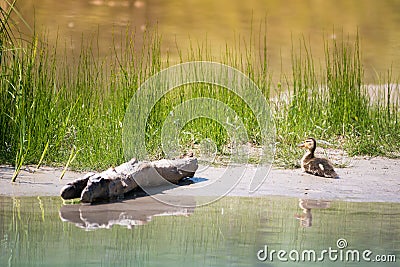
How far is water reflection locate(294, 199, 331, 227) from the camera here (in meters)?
4.09

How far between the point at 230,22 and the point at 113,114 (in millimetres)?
8976

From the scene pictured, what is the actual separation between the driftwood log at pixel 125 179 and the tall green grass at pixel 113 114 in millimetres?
570

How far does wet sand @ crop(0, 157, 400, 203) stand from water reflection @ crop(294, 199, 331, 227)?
0.51 feet

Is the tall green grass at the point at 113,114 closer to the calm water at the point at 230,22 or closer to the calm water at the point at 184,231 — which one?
the calm water at the point at 184,231

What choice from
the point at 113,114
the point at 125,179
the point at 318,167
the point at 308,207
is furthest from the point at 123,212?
the point at 113,114

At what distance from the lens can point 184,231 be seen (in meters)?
3.77

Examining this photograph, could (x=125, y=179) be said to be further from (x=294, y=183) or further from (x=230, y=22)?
(x=230, y=22)

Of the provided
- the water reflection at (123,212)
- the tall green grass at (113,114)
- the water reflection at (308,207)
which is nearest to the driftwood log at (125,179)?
the water reflection at (123,212)

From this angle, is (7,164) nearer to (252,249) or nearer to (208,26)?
(252,249)

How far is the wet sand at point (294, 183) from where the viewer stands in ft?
16.0

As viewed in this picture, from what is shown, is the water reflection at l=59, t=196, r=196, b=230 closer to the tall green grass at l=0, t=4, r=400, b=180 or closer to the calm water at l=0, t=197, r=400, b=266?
the calm water at l=0, t=197, r=400, b=266

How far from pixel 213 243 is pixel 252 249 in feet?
0.69

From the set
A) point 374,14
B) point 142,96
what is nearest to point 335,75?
point 142,96

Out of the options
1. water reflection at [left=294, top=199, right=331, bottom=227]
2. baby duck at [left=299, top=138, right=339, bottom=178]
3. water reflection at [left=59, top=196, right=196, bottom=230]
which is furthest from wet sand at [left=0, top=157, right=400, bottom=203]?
water reflection at [left=59, top=196, right=196, bottom=230]
